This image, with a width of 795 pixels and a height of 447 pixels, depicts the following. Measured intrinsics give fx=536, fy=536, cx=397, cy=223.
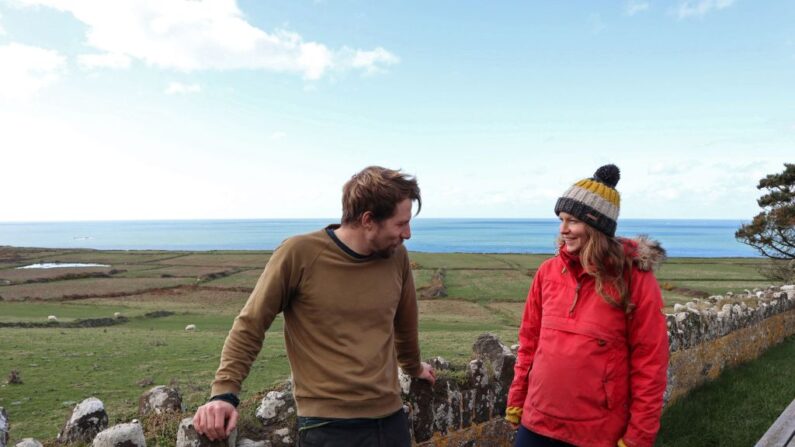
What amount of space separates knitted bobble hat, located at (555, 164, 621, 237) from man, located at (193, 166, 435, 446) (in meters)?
1.07

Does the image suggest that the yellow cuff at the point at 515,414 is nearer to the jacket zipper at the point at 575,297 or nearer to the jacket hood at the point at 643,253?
the jacket zipper at the point at 575,297

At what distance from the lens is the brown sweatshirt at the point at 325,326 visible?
246 cm

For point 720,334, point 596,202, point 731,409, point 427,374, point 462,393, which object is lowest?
point 731,409

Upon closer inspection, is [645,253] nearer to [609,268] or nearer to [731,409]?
[609,268]

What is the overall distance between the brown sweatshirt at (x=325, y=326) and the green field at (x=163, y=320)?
132 centimetres

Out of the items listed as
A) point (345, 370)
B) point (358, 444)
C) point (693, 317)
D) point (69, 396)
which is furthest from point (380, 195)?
point (69, 396)

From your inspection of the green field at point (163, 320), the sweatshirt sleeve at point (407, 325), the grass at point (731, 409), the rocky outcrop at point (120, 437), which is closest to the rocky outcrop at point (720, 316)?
the grass at point (731, 409)

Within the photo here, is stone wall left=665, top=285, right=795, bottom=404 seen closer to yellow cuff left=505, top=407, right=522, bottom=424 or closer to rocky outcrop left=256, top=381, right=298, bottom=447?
yellow cuff left=505, top=407, right=522, bottom=424

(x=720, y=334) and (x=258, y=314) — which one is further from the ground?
(x=258, y=314)

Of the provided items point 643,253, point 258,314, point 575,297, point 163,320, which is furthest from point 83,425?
point 163,320

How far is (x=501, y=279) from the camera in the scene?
43.1m

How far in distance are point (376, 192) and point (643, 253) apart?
1619 mm

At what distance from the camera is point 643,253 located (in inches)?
120

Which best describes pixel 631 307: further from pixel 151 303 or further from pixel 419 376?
pixel 151 303
